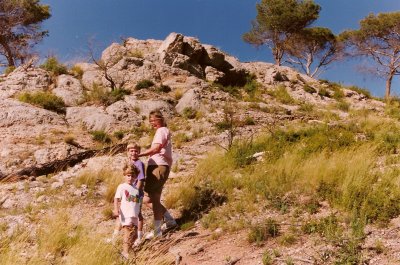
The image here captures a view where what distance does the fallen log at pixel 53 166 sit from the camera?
8.46m

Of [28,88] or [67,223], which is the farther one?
[28,88]

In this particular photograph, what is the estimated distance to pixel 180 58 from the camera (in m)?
17.7

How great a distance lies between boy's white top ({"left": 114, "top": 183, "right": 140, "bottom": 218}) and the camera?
4.85 m

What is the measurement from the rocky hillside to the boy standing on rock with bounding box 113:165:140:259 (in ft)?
2.36

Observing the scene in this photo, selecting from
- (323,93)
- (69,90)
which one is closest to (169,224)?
(69,90)

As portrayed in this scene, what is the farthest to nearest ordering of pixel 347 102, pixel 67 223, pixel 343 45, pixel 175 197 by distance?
pixel 343 45 → pixel 347 102 → pixel 175 197 → pixel 67 223

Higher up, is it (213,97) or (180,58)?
(180,58)

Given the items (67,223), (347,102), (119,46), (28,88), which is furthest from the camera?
(119,46)

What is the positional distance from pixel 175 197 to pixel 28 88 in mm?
9783

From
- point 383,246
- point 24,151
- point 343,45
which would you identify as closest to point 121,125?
point 24,151

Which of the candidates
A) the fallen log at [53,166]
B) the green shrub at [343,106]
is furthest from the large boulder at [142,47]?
the fallen log at [53,166]

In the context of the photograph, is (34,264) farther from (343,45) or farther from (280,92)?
(343,45)

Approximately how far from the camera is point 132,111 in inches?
521

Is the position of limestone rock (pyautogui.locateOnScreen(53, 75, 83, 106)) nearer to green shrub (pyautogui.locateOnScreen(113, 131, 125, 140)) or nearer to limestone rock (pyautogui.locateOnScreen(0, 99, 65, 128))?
limestone rock (pyautogui.locateOnScreen(0, 99, 65, 128))
